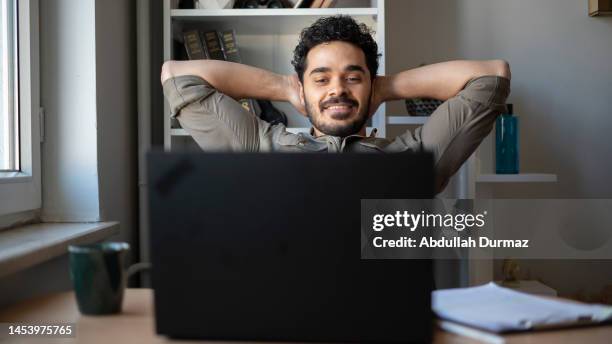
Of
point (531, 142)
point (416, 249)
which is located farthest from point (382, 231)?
point (531, 142)

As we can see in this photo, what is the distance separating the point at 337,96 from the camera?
1.67 m

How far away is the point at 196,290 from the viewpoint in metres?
0.72

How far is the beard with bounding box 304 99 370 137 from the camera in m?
1.69

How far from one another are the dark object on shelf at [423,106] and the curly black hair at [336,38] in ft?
1.45

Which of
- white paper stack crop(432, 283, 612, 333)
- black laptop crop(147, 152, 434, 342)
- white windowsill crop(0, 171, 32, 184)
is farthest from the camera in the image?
white windowsill crop(0, 171, 32, 184)

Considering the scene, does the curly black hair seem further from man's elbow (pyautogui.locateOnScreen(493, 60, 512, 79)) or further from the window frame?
the window frame

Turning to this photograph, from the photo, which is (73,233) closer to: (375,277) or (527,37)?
(375,277)

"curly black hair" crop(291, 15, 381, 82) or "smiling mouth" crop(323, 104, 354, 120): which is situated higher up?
"curly black hair" crop(291, 15, 381, 82)

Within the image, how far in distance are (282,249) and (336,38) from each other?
3.69ft

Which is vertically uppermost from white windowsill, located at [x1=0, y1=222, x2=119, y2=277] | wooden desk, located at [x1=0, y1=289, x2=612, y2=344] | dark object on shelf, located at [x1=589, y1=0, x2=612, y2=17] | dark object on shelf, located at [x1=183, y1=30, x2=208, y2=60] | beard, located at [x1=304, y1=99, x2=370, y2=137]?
dark object on shelf, located at [x1=589, y1=0, x2=612, y2=17]

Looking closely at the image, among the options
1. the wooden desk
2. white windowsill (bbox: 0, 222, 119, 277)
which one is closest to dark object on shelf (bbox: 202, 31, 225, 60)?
white windowsill (bbox: 0, 222, 119, 277)

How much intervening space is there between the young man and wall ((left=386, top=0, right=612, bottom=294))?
674mm

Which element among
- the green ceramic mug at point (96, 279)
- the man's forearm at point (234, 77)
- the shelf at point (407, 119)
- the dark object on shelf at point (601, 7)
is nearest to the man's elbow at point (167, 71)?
the man's forearm at point (234, 77)

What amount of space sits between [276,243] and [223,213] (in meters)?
0.06
